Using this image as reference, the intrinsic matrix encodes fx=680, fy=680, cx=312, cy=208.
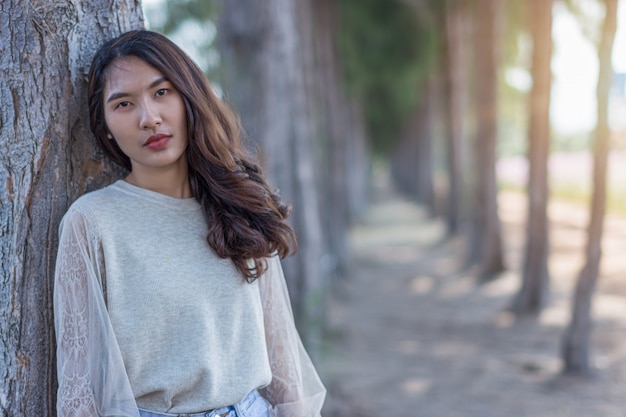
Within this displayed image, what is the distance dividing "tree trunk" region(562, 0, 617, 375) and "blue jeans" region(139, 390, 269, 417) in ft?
17.1

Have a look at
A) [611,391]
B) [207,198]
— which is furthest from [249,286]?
[611,391]

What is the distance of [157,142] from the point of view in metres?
1.86

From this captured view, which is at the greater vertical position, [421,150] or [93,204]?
[93,204]

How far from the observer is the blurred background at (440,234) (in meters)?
5.74

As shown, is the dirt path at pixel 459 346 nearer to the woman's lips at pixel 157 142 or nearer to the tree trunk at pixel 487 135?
the tree trunk at pixel 487 135

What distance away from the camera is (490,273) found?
12.2 meters

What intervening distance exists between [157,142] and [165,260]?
0.32 meters

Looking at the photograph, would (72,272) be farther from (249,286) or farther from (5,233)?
(249,286)

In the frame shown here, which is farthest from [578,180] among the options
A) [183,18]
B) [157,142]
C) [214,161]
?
[157,142]

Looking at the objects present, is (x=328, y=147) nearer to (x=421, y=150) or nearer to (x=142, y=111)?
(x=142, y=111)

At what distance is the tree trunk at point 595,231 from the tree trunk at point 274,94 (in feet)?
8.60

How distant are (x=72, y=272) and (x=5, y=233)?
286mm

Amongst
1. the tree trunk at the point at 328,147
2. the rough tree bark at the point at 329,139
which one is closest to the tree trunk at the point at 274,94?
the rough tree bark at the point at 329,139

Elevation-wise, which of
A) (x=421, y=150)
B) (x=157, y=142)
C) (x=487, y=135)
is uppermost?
(x=157, y=142)
